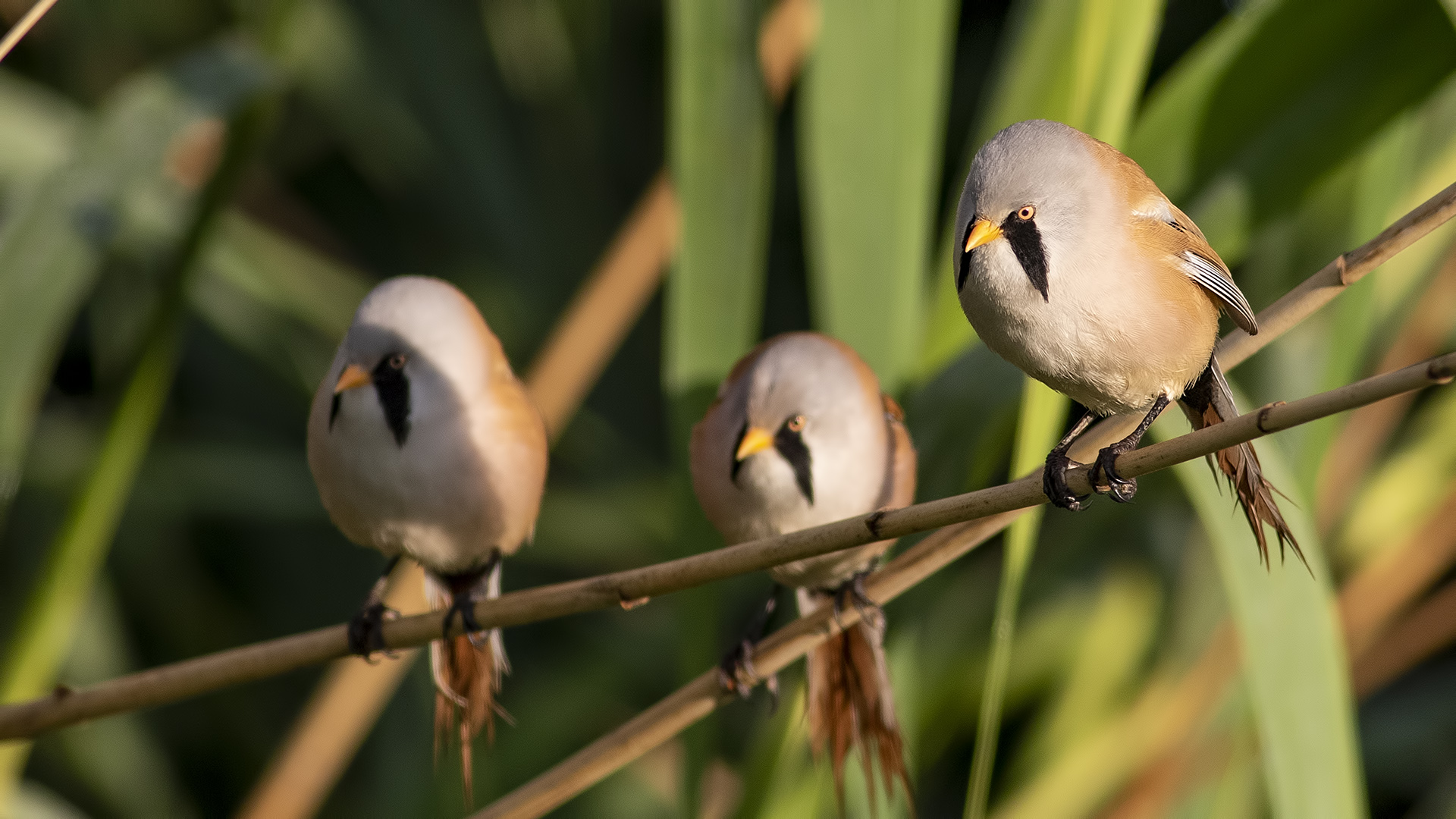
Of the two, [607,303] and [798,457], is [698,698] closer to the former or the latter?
[798,457]

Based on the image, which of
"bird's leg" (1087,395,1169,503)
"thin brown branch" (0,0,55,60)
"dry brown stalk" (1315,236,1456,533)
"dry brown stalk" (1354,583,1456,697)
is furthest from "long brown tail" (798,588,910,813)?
"thin brown branch" (0,0,55,60)

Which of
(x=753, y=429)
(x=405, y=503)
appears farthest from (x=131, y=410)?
(x=753, y=429)

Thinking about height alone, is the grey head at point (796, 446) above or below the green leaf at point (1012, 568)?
above

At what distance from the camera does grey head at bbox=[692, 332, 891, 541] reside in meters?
1.55

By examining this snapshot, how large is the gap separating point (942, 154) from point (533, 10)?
918 mm

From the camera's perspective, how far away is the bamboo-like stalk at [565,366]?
1.88 metres

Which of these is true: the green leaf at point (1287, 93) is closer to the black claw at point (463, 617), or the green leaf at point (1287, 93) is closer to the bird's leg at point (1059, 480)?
the bird's leg at point (1059, 480)

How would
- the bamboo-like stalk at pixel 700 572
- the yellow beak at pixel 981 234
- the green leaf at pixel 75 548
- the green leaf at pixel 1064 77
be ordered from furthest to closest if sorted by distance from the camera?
the green leaf at pixel 75 548
the green leaf at pixel 1064 77
the yellow beak at pixel 981 234
the bamboo-like stalk at pixel 700 572

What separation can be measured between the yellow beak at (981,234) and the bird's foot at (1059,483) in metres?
0.20

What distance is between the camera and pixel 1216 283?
1.19 metres

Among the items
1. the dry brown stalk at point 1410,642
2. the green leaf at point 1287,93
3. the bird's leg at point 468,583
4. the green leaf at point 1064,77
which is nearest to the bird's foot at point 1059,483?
the green leaf at point 1064,77

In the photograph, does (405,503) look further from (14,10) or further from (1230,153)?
(14,10)

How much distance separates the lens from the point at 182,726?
103 inches

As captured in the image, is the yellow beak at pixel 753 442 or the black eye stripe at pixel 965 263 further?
the yellow beak at pixel 753 442
